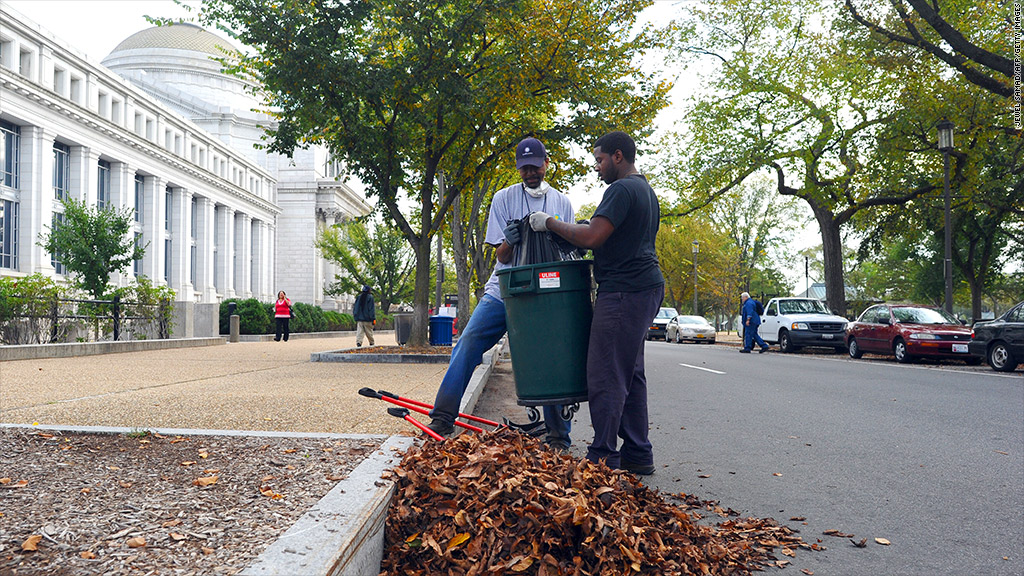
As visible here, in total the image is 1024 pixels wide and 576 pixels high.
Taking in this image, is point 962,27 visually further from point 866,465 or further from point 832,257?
point 866,465

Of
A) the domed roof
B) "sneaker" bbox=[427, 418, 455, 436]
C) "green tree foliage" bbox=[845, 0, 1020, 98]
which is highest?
the domed roof

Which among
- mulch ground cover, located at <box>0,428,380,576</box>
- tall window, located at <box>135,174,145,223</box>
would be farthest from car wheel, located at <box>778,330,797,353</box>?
tall window, located at <box>135,174,145,223</box>

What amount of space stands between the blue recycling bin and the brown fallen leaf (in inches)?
615

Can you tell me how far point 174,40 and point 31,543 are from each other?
79798mm

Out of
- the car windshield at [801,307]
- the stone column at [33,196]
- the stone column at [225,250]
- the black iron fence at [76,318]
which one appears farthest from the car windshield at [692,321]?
the stone column at [225,250]

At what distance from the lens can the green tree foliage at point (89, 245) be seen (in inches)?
826

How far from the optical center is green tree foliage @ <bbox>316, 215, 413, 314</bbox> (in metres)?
55.9

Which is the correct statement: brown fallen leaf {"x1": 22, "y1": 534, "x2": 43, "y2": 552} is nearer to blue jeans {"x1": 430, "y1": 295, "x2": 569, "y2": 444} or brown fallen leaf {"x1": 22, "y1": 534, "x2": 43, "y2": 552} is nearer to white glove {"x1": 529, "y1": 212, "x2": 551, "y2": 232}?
blue jeans {"x1": 430, "y1": 295, "x2": 569, "y2": 444}

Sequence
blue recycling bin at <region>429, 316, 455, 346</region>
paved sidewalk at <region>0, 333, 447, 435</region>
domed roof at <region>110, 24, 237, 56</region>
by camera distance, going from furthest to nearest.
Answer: domed roof at <region>110, 24, 237, 56</region> → blue recycling bin at <region>429, 316, 455, 346</region> → paved sidewalk at <region>0, 333, 447, 435</region>

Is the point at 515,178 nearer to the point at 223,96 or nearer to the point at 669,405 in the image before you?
the point at 669,405

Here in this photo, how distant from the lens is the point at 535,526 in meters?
2.81

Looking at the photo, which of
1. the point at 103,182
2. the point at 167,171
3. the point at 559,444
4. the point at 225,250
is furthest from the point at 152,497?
the point at 225,250

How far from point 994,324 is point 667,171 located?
14.6m

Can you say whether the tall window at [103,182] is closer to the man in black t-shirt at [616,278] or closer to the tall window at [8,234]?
the tall window at [8,234]
